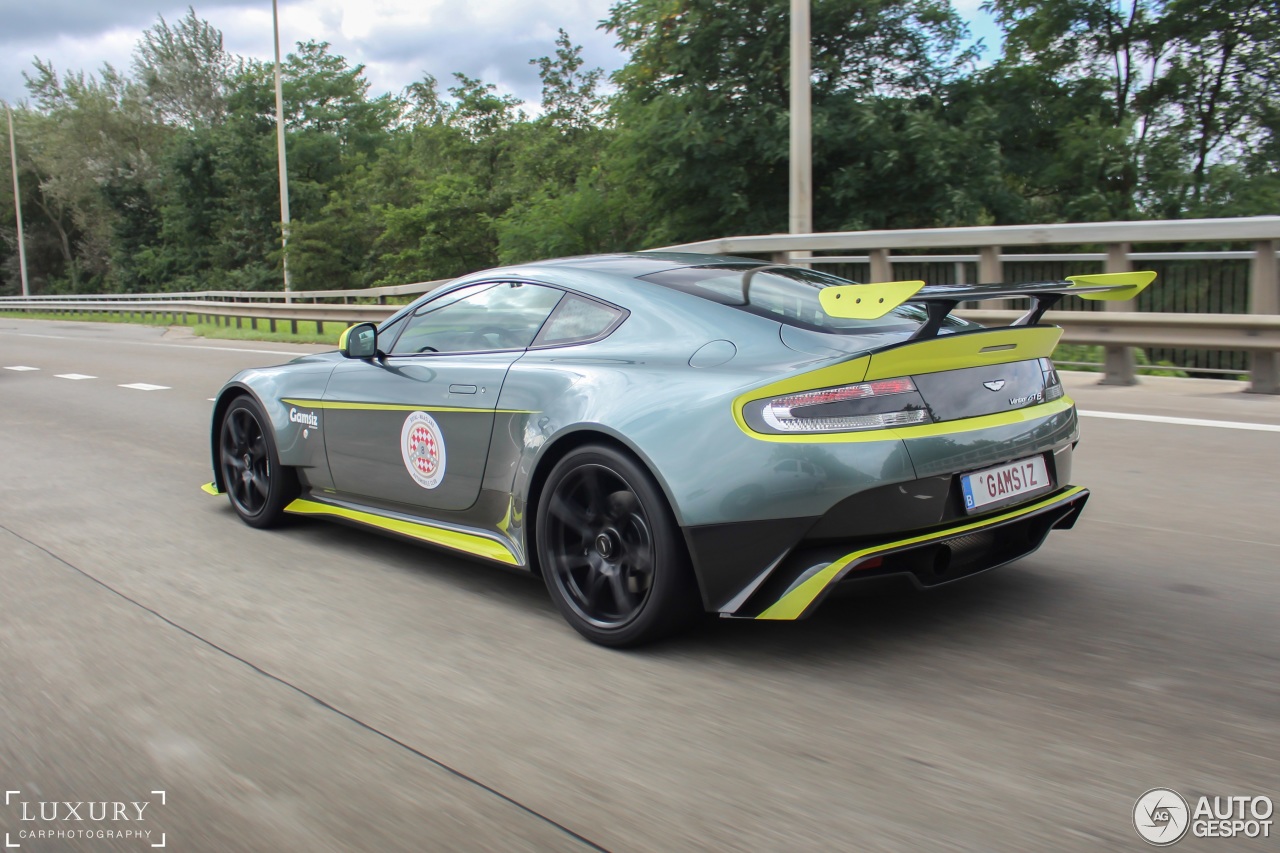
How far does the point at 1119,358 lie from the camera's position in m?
9.13

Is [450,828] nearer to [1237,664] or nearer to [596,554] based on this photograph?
[596,554]

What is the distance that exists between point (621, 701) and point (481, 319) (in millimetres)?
1852

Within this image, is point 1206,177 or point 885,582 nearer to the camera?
point 885,582

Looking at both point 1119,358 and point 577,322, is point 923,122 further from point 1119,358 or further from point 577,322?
point 577,322

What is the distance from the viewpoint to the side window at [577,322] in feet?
13.3

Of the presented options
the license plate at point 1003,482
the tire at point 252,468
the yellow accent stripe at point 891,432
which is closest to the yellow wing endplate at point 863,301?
the yellow accent stripe at point 891,432

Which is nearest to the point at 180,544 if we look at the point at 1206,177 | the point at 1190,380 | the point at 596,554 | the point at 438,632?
the point at 438,632

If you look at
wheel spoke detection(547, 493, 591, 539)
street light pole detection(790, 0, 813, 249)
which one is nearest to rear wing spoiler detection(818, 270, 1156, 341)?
wheel spoke detection(547, 493, 591, 539)

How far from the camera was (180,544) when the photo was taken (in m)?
5.32

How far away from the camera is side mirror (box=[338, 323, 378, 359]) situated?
16.0 feet

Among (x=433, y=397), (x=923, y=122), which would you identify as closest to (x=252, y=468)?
(x=433, y=397)

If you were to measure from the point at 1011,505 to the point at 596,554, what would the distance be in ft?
4.27

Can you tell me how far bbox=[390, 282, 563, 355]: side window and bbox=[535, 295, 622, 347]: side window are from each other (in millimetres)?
58

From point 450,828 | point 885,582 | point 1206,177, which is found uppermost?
point 1206,177
